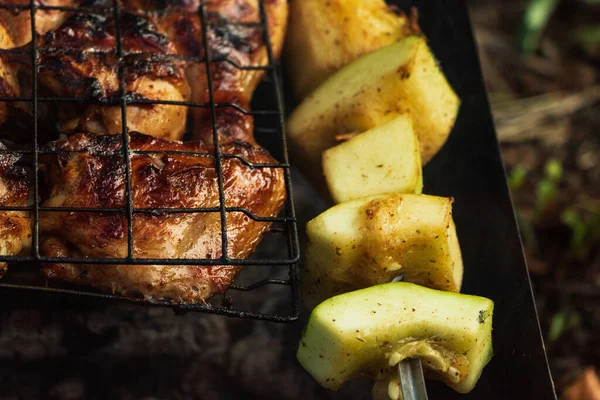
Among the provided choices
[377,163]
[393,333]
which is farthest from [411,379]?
[377,163]

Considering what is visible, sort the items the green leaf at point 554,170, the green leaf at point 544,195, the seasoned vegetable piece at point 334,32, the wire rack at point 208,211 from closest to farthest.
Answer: the wire rack at point 208,211
the seasoned vegetable piece at point 334,32
the green leaf at point 544,195
the green leaf at point 554,170

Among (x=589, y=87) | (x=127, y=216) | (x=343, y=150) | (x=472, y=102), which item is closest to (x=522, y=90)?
(x=589, y=87)

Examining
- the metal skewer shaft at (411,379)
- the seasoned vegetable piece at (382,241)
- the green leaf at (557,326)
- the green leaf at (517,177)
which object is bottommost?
the green leaf at (557,326)

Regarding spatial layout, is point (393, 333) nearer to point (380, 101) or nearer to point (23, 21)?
point (380, 101)

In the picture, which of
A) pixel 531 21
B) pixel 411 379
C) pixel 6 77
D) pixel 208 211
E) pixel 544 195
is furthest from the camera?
pixel 531 21

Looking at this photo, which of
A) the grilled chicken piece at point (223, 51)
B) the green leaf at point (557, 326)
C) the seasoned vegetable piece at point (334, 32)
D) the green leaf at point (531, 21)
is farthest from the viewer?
the green leaf at point (531, 21)

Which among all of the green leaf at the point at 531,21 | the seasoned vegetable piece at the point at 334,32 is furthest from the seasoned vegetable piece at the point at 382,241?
the green leaf at the point at 531,21

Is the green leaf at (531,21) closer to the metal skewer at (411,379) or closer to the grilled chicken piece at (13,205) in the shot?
the metal skewer at (411,379)
